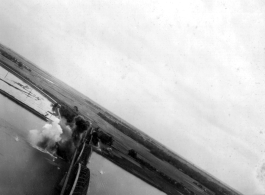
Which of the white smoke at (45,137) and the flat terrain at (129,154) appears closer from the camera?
the white smoke at (45,137)

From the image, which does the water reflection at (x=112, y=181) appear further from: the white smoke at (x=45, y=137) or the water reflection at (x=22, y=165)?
the white smoke at (x=45, y=137)

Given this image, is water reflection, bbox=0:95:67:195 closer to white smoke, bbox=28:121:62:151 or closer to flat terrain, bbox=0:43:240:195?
white smoke, bbox=28:121:62:151

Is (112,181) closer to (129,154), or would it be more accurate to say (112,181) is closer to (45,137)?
(45,137)

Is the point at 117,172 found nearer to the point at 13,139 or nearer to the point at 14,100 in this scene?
the point at 13,139

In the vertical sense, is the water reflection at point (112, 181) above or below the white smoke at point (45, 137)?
below

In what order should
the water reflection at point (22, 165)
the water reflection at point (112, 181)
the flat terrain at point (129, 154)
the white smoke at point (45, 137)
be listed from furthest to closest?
1. the flat terrain at point (129, 154)
2. the water reflection at point (112, 181)
3. the white smoke at point (45, 137)
4. the water reflection at point (22, 165)

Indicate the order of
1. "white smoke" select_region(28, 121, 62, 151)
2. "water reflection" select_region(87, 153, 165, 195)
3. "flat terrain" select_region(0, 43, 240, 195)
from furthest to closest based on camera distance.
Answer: "flat terrain" select_region(0, 43, 240, 195) → "water reflection" select_region(87, 153, 165, 195) → "white smoke" select_region(28, 121, 62, 151)

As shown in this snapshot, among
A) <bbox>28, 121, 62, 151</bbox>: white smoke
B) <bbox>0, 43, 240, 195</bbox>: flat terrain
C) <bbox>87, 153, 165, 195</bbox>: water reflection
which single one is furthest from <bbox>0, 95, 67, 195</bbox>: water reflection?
<bbox>0, 43, 240, 195</bbox>: flat terrain

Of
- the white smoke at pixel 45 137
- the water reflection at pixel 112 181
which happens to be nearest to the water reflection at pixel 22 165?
the white smoke at pixel 45 137

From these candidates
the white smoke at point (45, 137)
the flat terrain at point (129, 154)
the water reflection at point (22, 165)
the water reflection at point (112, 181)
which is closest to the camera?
the water reflection at point (22, 165)

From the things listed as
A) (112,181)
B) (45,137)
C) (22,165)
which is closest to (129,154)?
(112,181)
